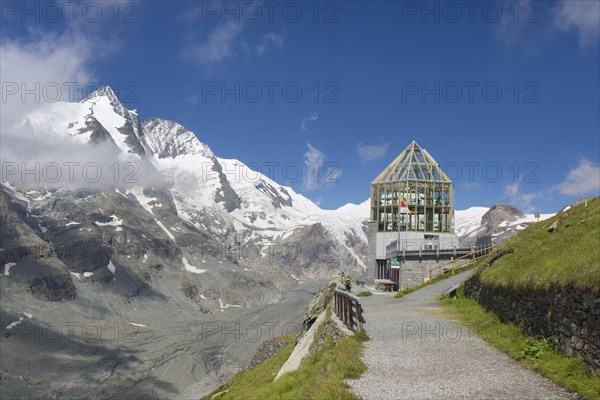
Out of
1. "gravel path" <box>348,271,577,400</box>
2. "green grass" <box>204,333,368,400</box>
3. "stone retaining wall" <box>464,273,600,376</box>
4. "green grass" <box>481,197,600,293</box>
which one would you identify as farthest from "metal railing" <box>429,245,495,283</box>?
"green grass" <box>204,333,368,400</box>

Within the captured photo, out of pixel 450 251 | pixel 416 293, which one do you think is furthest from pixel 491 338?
pixel 450 251

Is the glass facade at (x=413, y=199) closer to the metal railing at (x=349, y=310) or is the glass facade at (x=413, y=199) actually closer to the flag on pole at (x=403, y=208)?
the flag on pole at (x=403, y=208)

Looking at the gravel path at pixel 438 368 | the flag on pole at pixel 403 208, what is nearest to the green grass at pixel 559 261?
the gravel path at pixel 438 368

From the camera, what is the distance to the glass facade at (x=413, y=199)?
63406mm

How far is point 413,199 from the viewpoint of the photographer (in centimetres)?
6525

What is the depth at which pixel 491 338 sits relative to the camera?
1930cm

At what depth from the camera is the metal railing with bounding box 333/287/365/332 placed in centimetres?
2073

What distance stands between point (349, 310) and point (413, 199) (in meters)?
44.9

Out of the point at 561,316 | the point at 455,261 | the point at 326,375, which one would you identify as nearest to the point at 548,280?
the point at 561,316

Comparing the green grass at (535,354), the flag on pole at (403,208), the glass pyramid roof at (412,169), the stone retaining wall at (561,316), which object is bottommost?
the green grass at (535,354)

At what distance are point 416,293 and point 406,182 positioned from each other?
28.4 meters

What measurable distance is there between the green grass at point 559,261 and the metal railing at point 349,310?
6.48 m

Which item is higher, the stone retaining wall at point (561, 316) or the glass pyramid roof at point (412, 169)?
the glass pyramid roof at point (412, 169)

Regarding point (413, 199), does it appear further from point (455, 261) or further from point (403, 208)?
point (455, 261)
